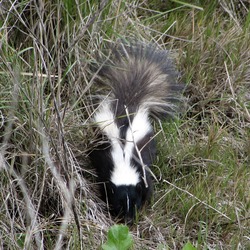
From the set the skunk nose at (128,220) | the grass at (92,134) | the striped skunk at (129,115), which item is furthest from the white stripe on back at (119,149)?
the skunk nose at (128,220)

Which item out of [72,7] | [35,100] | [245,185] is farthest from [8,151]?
[245,185]

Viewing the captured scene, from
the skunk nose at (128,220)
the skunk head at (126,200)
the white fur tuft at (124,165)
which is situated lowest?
the skunk nose at (128,220)

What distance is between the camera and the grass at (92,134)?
433 centimetres

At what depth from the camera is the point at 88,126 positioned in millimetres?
4809

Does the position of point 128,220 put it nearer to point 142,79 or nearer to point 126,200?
point 126,200

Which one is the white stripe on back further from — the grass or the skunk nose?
the skunk nose

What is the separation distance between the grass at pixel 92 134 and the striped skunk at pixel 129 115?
101 millimetres

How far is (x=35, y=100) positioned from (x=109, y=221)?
3.20 ft

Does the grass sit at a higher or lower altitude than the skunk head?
higher

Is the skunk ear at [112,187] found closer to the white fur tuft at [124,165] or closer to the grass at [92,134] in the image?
the white fur tuft at [124,165]

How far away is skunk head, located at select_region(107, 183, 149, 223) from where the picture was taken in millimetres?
4891

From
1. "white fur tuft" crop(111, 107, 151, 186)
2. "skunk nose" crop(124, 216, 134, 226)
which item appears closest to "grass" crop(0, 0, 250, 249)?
"skunk nose" crop(124, 216, 134, 226)

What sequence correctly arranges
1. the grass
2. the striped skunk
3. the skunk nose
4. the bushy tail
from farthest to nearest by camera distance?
the bushy tail, the striped skunk, the skunk nose, the grass

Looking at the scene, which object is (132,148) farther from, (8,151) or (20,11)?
(20,11)
